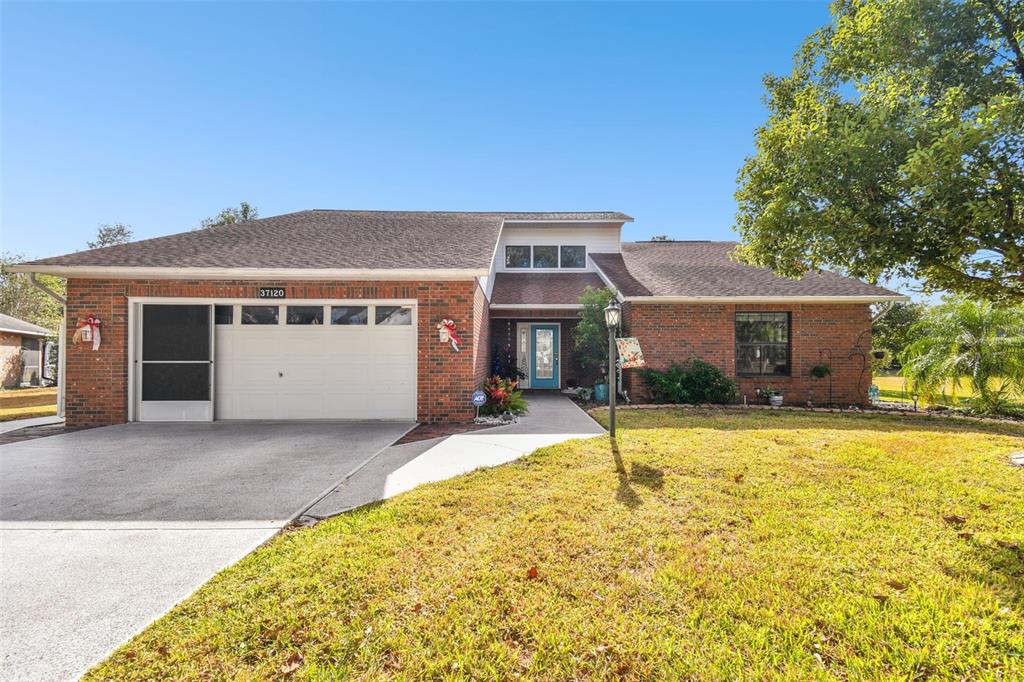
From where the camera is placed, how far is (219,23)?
9.30 m

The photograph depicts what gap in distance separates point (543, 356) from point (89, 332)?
38.6 feet

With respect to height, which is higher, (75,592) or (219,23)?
(219,23)

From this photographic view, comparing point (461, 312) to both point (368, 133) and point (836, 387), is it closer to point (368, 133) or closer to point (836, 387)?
point (368, 133)

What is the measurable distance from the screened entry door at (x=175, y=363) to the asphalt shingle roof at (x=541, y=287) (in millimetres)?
7577

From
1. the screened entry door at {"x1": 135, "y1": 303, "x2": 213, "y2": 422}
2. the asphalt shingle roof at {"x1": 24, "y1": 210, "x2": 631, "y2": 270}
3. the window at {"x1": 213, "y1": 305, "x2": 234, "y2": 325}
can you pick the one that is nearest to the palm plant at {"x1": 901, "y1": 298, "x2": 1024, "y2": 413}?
the asphalt shingle roof at {"x1": 24, "y1": 210, "x2": 631, "y2": 270}

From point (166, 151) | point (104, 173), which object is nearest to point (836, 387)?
point (166, 151)

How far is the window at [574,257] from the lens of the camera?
1605cm

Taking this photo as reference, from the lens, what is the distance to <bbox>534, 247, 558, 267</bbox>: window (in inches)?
631

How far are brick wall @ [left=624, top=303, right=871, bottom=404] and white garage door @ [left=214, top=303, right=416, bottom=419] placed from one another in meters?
6.66

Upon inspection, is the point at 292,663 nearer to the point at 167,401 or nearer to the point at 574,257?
the point at 167,401

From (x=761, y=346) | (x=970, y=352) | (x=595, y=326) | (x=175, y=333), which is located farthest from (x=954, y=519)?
(x=175, y=333)

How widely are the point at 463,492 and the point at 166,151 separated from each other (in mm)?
15922

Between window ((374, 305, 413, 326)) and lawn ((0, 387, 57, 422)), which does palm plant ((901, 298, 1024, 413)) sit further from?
lawn ((0, 387, 57, 422))

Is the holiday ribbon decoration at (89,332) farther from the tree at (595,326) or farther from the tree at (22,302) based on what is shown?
the tree at (22,302)
